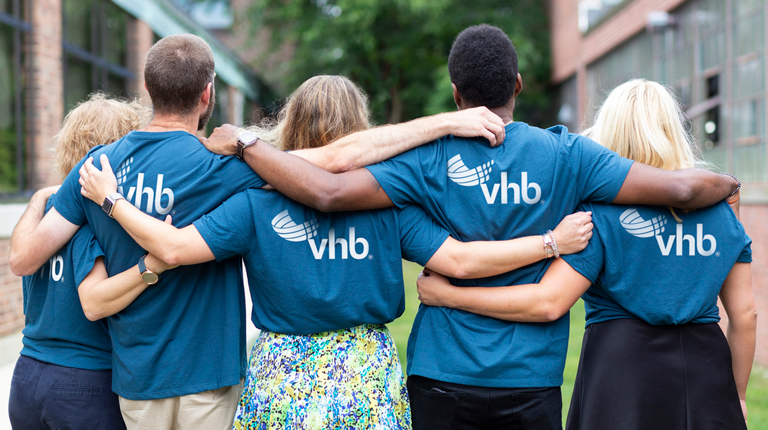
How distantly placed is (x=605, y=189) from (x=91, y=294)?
191cm

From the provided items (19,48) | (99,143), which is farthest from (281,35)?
(99,143)

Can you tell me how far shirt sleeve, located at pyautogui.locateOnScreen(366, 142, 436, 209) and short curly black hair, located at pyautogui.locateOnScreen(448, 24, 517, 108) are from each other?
323 millimetres

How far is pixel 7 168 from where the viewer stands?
266 inches

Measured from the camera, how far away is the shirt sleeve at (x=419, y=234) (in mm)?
2410

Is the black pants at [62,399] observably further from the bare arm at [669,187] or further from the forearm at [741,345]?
the forearm at [741,345]

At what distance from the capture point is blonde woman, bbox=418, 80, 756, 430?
245 centimetres

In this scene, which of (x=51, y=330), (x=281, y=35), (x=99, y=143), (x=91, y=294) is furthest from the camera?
(x=281, y=35)

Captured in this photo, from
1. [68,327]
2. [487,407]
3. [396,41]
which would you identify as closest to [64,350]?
[68,327]

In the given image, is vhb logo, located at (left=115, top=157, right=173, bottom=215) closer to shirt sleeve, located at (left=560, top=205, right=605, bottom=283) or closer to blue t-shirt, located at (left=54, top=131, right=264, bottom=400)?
blue t-shirt, located at (left=54, top=131, right=264, bottom=400)

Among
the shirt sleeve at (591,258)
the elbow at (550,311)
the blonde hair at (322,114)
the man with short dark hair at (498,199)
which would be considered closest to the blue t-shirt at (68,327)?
the man with short dark hair at (498,199)

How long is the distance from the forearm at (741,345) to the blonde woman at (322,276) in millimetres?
854

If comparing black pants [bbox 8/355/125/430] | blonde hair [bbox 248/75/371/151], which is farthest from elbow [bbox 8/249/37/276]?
blonde hair [bbox 248/75/371/151]

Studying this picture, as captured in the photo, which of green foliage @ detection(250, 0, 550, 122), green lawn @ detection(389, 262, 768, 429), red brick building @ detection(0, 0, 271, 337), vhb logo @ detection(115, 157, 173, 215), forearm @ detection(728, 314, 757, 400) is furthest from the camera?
green foliage @ detection(250, 0, 550, 122)

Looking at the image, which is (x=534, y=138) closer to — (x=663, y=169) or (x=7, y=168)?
(x=663, y=169)
